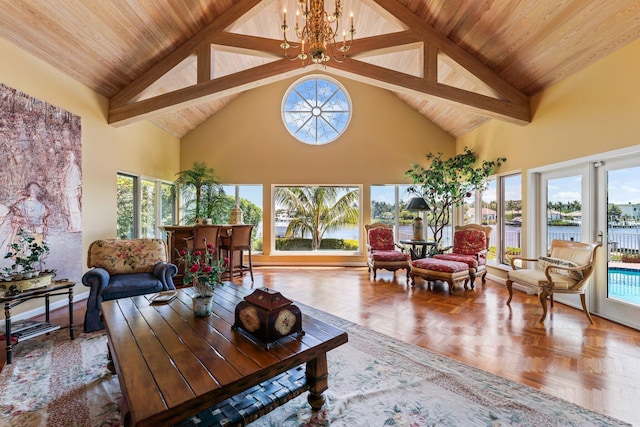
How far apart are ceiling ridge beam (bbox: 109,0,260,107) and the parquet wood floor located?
129 inches

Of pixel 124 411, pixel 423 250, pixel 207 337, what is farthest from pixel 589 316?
pixel 124 411

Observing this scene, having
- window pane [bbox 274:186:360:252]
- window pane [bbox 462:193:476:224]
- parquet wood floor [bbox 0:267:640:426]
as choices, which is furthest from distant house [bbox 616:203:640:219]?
window pane [bbox 274:186:360:252]

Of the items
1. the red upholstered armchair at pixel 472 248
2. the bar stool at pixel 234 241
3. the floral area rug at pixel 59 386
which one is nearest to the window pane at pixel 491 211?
the red upholstered armchair at pixel 472 248

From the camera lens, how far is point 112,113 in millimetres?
4340

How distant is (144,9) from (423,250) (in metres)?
5.61

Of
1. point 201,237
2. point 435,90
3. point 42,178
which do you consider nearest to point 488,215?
point 435,90

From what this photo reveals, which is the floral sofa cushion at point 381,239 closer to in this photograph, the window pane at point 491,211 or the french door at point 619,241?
the window pane at point 491,211

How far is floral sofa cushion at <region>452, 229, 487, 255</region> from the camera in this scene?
497 cm

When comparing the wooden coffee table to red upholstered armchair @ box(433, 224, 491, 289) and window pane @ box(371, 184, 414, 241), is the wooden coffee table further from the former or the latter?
window pane @ box(371, 184, 414, 241)

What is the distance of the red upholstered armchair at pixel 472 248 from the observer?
15.3ft

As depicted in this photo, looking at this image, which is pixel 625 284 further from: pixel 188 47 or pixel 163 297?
pixel 188 47

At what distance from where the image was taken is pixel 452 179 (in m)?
5.79

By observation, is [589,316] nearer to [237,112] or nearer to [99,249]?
[99,249]

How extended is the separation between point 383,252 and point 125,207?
4758 mm
